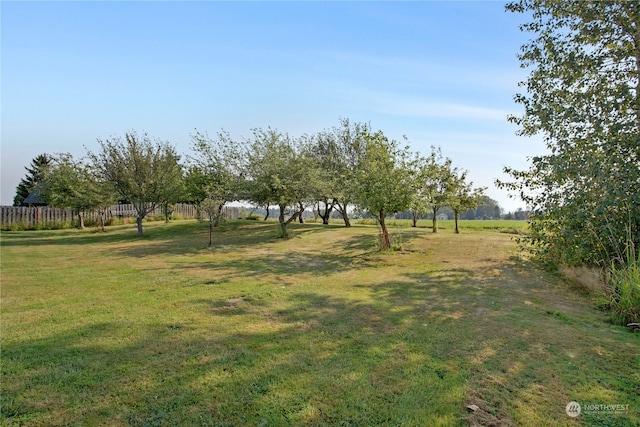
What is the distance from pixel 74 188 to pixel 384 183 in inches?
742

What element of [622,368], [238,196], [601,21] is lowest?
[622,368]

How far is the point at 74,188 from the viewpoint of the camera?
1917cm

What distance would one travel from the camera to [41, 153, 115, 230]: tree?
1778cm

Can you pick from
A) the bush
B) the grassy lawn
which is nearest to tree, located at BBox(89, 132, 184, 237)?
the grassy lawn

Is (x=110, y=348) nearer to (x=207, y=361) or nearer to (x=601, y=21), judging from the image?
(x=207, y=361)

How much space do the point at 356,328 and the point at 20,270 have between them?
9.22m

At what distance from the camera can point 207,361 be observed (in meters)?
3.36

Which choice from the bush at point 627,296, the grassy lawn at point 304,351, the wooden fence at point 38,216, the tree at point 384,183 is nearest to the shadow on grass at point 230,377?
the grassy lawn at point 304,351

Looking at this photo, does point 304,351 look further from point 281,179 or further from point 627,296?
point 281,179

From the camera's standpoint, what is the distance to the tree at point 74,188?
58.3ft

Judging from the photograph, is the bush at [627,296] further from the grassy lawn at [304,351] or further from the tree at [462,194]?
the tree at [462,194]

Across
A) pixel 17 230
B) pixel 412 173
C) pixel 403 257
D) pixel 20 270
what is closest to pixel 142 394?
pixel 20 270

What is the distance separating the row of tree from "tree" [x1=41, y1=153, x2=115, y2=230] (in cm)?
7

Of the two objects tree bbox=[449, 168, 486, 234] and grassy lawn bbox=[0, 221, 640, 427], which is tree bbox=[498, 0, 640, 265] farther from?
tree bbox=[449, 168, 486, 234]
